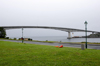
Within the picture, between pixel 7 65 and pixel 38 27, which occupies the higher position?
pixel 38 27

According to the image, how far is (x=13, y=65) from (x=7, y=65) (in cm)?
29

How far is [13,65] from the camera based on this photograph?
5422mm

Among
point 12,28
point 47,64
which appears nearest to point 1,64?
point 47,64

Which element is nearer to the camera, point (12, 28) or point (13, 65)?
point (13, 65)

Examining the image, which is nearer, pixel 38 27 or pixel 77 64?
pixel 77 64

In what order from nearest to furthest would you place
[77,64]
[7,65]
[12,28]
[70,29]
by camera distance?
[7,65] < [77,64] < [12,28] < [70,29]

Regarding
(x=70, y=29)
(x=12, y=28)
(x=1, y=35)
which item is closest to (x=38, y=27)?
(x=12, y=28)

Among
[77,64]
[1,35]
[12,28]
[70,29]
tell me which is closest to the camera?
[77,64]

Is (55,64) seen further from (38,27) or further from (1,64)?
(38,27)

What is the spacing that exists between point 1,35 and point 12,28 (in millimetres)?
16329

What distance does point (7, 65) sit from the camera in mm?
5391

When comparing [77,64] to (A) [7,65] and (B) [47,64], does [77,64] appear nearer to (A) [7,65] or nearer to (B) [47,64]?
(B) [47,64]

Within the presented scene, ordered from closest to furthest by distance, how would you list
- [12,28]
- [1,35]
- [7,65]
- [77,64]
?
[7,65]
[77,64]
[1,35]
[12,28]

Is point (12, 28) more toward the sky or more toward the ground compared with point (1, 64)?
more toward the sky
